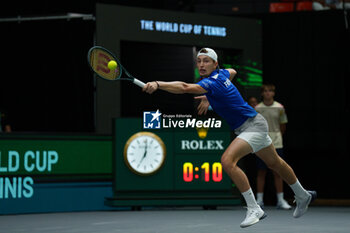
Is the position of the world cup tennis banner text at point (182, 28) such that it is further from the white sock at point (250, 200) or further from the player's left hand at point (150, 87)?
the player's left hand at point (150, 87)

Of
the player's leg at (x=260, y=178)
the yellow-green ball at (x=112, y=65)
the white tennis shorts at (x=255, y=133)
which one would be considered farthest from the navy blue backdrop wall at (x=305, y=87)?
the yellow-green ball at (x=112, y=65)

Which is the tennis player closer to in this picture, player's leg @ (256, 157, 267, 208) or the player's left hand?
the player's left hand

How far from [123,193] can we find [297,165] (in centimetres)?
307

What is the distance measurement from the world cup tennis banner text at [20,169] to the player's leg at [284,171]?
3.90 meters

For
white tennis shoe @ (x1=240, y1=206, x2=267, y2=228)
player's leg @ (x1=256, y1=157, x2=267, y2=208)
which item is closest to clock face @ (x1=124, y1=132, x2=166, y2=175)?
player's leg @ (x1=256, y1=157, x2=267, y2=208)

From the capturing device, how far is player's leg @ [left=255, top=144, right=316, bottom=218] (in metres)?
6.06

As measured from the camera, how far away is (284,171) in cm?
614

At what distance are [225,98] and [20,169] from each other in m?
4.05

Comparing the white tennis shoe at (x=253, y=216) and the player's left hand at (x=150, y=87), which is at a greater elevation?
the player's left hand at (x=150, y=87)

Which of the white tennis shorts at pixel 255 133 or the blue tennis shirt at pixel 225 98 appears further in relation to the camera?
the white tennis shorts at pixel 255 133

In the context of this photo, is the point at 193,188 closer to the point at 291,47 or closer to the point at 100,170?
the point at 100,170

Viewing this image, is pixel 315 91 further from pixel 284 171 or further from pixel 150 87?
pixel 150 87

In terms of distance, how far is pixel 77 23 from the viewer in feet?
37.3

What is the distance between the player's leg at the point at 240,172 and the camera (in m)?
5.81
